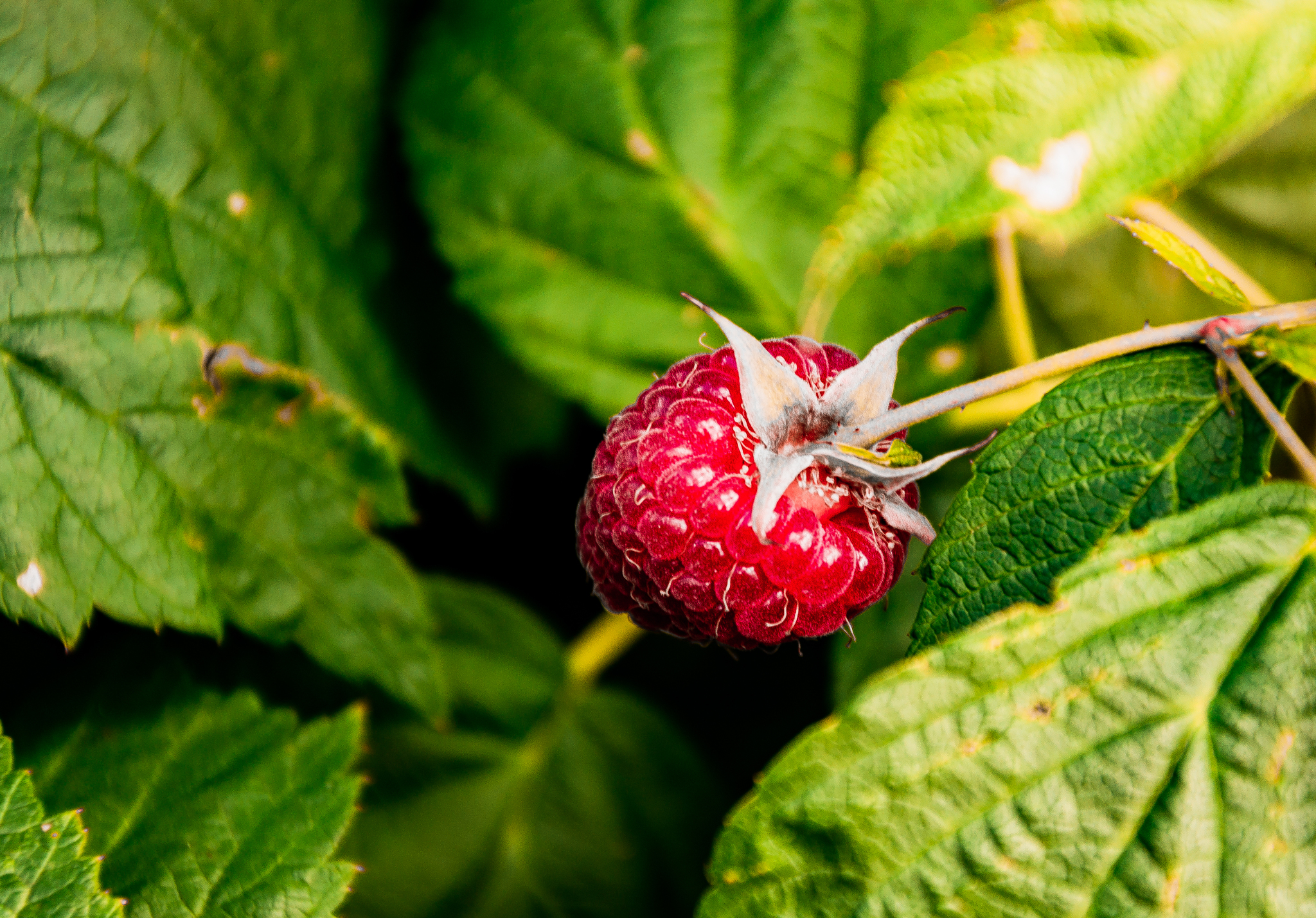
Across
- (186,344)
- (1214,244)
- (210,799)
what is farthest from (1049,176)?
(210,799)

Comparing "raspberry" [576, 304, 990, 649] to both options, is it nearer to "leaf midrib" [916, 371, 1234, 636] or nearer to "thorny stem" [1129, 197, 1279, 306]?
"leaf midrib" [916, 371, 1234, 636]

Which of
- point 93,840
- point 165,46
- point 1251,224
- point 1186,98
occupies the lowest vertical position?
point 93,840

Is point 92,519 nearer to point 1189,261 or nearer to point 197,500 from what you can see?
point 197,500

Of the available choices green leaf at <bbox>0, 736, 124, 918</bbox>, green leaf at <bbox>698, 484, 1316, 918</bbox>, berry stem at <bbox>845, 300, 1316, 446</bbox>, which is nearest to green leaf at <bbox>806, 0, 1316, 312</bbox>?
berry stem at <bbox>845, 300, 1316, 446</bbox>

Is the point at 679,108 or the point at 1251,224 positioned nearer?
the point at 679,108

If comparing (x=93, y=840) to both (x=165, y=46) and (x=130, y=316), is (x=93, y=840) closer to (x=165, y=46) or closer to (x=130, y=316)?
(x=130, y=316)

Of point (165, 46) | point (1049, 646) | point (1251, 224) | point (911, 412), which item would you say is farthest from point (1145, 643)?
point (165, 46)
